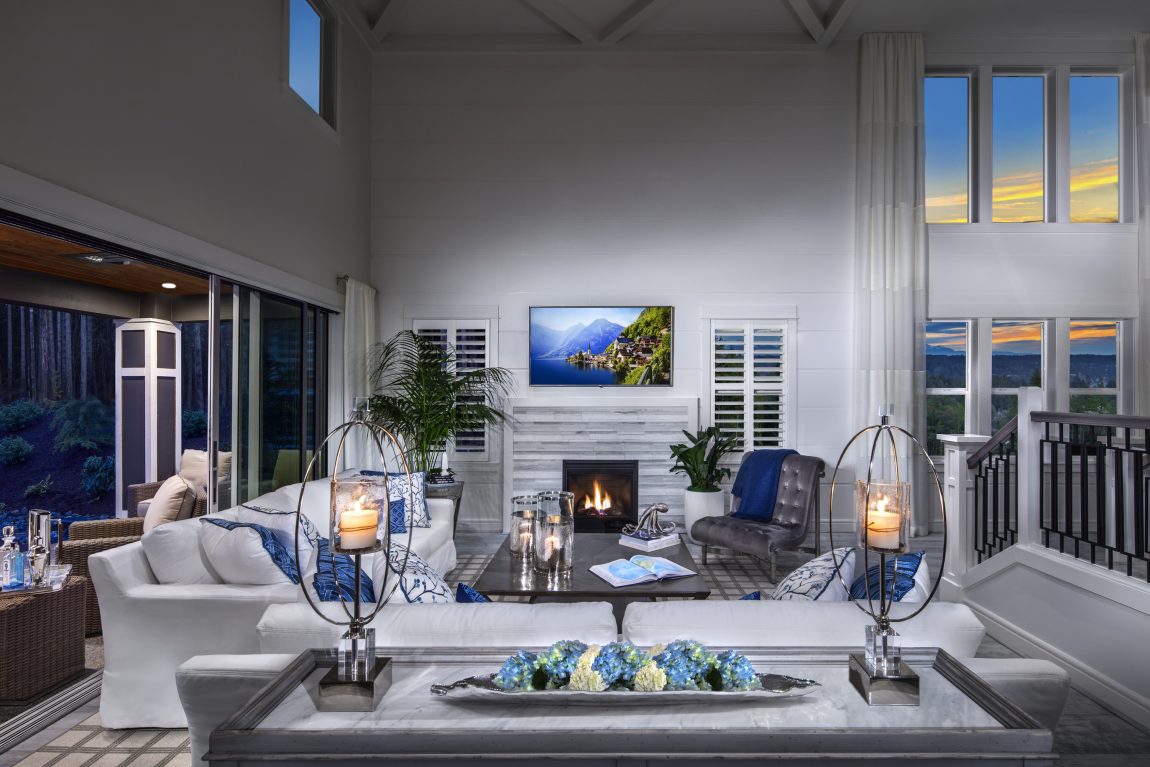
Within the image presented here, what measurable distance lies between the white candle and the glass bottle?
200cm

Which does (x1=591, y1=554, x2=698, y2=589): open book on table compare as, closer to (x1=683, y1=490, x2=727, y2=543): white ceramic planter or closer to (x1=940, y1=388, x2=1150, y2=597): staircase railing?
(x1=940, y1=388, x2=1150, y2=597): staircase railing

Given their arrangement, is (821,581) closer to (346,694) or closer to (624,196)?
(346,694)

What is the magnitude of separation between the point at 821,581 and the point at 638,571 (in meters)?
1.12

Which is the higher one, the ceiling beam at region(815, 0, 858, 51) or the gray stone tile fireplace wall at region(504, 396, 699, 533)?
the ceiling beam at region(815, 0, 858, 51)

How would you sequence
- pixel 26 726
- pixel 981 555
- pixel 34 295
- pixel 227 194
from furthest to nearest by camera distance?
pixel 981 555 → pixel 227 194 → pixel 34 295 → pixel 26 726

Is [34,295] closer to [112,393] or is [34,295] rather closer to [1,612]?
[112,393]

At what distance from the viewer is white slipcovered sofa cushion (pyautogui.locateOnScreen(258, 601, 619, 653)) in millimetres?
1585

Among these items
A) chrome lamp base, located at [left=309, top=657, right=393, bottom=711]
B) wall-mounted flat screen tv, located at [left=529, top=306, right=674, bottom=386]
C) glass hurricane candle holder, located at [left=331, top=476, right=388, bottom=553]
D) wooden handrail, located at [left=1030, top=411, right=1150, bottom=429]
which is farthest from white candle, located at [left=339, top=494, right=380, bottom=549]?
wall-mounted flat screen tv, located at [left=529, top=306, right=674, bottom=386]

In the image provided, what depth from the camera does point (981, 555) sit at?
397 centimetres

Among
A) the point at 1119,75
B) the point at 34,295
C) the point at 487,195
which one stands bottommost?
the point at 34,295

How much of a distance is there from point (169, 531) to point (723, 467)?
430 centimetres

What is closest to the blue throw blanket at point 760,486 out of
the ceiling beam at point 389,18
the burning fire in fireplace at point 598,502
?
the burning fire in fireplace at point 598,502

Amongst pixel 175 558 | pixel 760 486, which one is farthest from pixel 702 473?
pixel 175 558

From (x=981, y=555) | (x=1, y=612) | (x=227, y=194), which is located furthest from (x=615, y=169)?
(x=1, y=612)
